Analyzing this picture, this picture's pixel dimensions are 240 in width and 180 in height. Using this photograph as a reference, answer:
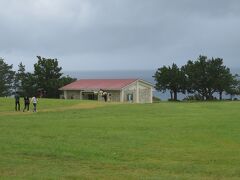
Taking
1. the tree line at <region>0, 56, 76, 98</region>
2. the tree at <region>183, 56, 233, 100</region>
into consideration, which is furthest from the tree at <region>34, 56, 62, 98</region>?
the tree at <region>183, 56, 233, 100</region>

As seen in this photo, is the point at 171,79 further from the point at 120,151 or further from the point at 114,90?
the point at 120,151

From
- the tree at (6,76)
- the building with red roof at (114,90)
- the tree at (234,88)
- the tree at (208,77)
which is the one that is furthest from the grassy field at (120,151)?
the tree at (6,76)

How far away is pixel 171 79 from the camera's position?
83.1 meters

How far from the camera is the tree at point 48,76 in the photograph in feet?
292

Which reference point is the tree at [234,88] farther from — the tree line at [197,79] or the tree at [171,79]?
the tree at [171,79]

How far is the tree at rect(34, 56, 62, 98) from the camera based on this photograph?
3499 inches

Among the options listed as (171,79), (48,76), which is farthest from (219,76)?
(48,76)

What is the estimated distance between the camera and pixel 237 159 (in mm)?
15828

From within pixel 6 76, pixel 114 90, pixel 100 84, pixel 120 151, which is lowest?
pixel 120 151

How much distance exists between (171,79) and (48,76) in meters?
22.8

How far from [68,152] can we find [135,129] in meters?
8.96

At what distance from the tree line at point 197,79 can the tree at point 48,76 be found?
17798 millimetres

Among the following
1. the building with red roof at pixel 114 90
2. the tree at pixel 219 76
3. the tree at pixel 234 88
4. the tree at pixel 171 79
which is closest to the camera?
the building with red roof at pixel 114 90

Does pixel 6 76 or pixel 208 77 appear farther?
pixel 6 76
